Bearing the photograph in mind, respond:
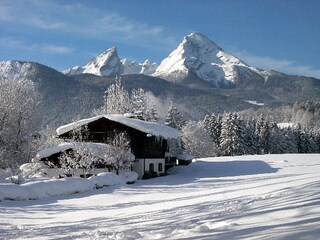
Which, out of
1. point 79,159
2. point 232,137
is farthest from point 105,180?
point 232,137

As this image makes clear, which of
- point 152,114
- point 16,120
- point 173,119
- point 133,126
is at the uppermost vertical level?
point 152,114

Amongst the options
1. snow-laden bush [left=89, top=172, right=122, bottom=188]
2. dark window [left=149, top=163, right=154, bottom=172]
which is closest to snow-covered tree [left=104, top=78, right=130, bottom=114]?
dark window [left=149, top=163, right=154, bottom=172]

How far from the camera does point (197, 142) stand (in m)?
85.8

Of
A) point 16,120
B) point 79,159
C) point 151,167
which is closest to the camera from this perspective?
point 79,159

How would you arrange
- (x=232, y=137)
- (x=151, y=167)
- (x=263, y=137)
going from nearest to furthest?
(x=151, y=167) → (x=232, y=137) → (x=263, y=137)

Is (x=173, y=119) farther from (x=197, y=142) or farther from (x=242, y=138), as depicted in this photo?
(x=242, y=138)

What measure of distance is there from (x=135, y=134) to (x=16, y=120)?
13.5 meters

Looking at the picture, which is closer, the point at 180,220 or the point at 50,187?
the point at 180,220

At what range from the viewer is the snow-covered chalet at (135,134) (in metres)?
44.3

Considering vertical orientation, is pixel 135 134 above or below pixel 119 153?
above

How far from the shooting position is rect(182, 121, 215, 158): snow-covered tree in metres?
85.8

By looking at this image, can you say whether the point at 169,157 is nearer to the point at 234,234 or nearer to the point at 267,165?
the point at 267,165

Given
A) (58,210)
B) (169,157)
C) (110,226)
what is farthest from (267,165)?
(110,226)

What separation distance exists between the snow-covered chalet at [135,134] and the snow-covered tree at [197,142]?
38548 mm
